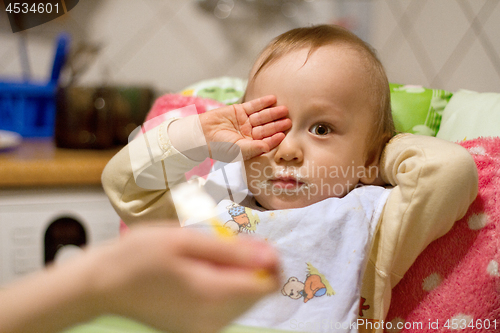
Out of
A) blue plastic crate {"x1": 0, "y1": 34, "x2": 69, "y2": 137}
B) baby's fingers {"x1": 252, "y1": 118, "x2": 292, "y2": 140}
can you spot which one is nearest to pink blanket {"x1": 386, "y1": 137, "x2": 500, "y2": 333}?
baby's fingers {"x1": 252, "y1": 118, "x2": 292, "y2": 140}

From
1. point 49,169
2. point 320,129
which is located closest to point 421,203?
point 320,129

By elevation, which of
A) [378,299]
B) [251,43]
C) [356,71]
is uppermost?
[251,43]

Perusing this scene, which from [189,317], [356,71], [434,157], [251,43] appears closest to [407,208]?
[434,157]

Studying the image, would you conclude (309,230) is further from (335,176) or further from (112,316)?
(112,316)

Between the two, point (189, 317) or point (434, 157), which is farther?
point (434, 157)

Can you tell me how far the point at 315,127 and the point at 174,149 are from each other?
21cm

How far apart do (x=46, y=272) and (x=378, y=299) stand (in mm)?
392

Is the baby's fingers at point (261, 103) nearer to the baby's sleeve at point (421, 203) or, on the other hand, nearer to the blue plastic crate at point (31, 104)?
the baby's sleeve at point (421, 203)

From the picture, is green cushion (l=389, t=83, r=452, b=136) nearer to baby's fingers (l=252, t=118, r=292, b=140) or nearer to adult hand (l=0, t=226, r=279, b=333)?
baby's fingers (l=252, t=118, r=292, b=140)

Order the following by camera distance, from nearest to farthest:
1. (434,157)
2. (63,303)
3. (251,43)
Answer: (63,303)
(434,157)
(251,43)

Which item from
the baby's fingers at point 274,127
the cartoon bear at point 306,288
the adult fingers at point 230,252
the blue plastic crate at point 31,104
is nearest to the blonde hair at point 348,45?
the baby's fingers at point 274,127

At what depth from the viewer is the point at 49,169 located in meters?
0.76

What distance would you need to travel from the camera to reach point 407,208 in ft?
1.37

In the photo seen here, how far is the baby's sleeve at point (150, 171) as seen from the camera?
1.67 feet
